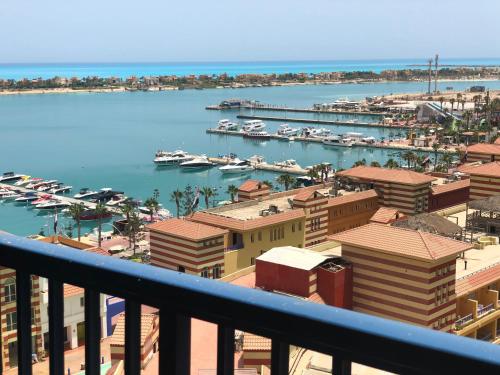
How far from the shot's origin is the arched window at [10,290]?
3.53ft

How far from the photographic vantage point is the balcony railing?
0.63 metres

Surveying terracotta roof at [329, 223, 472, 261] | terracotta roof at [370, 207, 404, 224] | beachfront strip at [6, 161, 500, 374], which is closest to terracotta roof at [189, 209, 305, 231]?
beachfront strip at [6, 161, 500, 374]

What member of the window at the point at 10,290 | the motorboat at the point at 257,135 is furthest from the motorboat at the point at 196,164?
the window at the point at 10,290

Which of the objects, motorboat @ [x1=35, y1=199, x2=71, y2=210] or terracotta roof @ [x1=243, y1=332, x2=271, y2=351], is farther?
motorboat @ [x1=35, y1=199, x2=71, y2=210]

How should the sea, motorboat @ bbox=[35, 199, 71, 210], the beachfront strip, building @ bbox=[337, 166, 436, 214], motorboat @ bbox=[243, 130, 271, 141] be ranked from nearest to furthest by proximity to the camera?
the beachfront strip, building @ bbox=[337, 166, 436, 214], motorboat @ bbox=[35, 199, 71, 210], the sea, motorboat @ bbox=[243, 130, 271, 141]

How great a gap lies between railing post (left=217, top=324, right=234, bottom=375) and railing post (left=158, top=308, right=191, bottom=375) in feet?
0.20

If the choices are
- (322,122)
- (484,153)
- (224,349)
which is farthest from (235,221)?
(322,122)

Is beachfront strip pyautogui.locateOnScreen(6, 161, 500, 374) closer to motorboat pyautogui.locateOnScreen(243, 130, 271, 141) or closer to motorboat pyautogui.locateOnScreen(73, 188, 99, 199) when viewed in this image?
motorboat pyautogui.locateOnScreen(73, 188, 99, 199)

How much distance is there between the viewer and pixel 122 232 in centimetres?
1847

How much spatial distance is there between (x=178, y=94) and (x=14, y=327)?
73281 millimetres

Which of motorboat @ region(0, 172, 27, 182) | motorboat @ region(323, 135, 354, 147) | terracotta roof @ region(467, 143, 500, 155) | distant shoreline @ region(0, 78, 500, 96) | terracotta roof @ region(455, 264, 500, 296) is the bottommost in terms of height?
motorboat @ region(0, 172, 27, 182)

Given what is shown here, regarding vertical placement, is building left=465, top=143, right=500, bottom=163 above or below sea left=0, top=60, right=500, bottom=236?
above

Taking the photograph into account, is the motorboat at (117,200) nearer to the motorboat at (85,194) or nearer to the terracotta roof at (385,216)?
the motorboat at (85,194)

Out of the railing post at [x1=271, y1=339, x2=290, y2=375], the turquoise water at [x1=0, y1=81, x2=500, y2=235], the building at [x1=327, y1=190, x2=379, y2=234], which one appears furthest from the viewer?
the turquoise water at [x1=0, y1=81, x2=500, y2=235]
